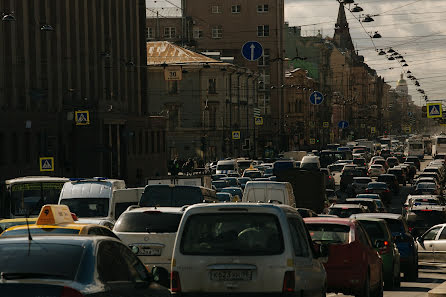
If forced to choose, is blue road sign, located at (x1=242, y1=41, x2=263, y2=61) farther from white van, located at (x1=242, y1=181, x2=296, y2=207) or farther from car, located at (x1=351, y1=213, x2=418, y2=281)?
car, located at (x1=351, y1=213, x2=418, y2=281)

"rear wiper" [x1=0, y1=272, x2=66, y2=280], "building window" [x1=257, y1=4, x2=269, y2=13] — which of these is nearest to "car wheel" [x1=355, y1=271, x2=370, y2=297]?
"rear wiper" [x1=0, y1=272, x2=66, y2=280]

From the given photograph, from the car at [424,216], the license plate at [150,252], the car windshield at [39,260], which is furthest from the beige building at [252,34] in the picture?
the car windshield at [39,260]

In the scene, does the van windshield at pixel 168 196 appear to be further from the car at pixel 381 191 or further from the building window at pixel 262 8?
the building window at pixel 262 8

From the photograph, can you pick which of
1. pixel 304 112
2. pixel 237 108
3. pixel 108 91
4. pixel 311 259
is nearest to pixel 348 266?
pixel 311 259

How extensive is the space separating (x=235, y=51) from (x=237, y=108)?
2924 centimetres

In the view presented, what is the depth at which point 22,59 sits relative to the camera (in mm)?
67438

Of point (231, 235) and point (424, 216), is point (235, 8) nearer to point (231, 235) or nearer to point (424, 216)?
point (424, 216)

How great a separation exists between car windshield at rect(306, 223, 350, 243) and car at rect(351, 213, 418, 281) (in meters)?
6.98

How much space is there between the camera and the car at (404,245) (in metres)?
23.9

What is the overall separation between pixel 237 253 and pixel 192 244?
1.75 feet

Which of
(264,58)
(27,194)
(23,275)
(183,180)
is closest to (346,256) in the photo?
(23,275)

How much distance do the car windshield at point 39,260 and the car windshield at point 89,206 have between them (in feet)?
58.1

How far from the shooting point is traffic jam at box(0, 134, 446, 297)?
8844 millimetres

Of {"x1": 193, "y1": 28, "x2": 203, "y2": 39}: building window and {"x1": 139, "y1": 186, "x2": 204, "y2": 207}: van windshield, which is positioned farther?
{"x1": 193, "y1": 28, "x2": 203, "y2": 39}: building window
